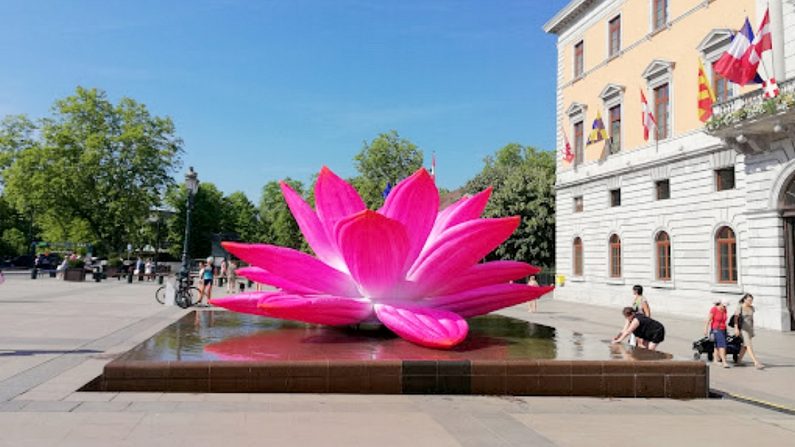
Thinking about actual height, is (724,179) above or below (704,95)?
below

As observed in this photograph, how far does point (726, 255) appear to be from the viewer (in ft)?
69.8

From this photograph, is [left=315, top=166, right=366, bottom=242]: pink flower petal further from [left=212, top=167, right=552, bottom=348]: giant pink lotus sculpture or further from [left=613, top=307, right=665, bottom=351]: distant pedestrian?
[left=613, top=307, right=665, bottom=351]: distant pedestrian

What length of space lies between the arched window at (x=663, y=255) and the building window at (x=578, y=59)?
1067 cm

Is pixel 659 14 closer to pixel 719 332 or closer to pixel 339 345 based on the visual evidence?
pixel 719 332

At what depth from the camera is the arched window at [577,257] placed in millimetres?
31281

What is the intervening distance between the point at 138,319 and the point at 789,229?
750 inches

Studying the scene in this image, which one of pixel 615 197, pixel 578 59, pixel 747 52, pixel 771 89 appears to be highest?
pixel 578 59

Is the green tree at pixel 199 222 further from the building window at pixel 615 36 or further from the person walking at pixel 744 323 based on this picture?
the person walking at pixel 744 323

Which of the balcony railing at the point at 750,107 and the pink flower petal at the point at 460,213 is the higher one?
the balcony railing at the point at 750,107

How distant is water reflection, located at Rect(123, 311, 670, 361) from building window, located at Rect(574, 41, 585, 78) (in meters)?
23.4

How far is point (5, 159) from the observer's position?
44438mm

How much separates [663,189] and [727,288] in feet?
18.0

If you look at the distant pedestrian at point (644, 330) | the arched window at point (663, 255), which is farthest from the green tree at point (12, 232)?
the distant pedestrian at point (644, 330)

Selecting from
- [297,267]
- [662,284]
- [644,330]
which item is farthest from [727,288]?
[297,267]
